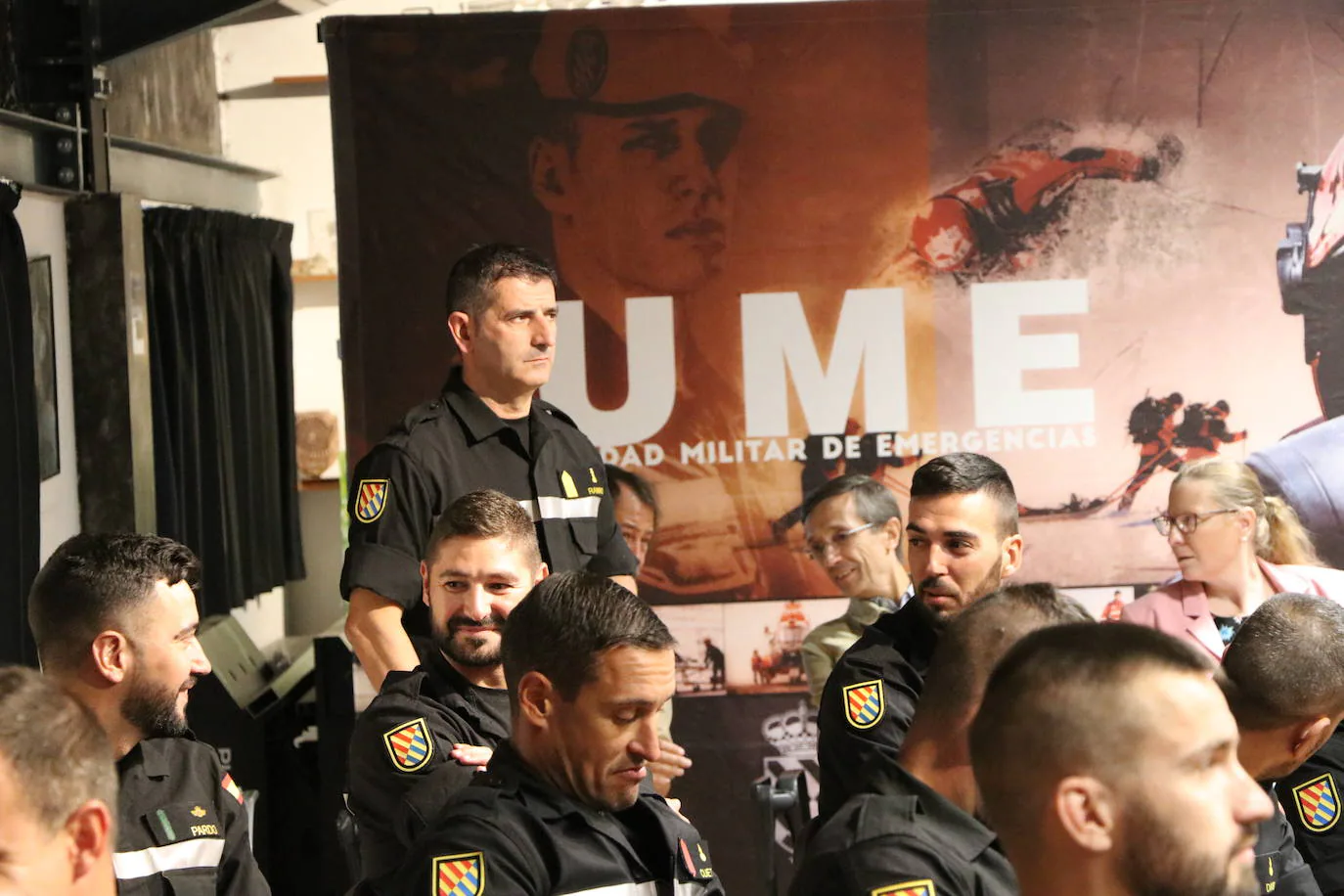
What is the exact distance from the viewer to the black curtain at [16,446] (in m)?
4.52

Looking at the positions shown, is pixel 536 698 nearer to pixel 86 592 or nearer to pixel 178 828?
pixel 178 828

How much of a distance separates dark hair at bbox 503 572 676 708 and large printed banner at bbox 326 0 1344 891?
2.22 metres

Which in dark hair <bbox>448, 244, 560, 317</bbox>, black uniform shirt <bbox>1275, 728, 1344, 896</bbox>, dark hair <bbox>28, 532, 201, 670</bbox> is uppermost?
dark hair <bbox>448, 244, 560, 317</bbox>

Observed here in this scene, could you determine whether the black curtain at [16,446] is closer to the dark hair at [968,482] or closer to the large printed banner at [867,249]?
the large printed banner at [867,249]

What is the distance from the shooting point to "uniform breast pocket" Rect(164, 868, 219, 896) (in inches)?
94.3

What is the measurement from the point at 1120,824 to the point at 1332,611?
1.42 meters

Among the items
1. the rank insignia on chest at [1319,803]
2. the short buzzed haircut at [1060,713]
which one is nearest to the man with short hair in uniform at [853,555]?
the rank insignia on chest at [1319,803]

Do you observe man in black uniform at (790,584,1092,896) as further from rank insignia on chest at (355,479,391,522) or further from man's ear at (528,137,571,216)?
man's ear at (528,137,571,216)

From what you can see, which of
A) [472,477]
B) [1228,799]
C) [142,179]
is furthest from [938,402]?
[142,179]

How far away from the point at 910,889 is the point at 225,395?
18.7ft

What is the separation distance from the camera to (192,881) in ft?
7.90

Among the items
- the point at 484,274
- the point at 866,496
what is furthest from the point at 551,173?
the point at 866,496

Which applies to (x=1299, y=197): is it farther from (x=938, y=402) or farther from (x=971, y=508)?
(x=971, y=508)

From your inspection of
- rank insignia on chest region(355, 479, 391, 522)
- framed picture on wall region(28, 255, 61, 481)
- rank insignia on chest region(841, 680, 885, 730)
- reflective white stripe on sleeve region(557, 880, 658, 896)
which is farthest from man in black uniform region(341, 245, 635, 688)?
framed picture on wall region(28, 255, 61, 481)
